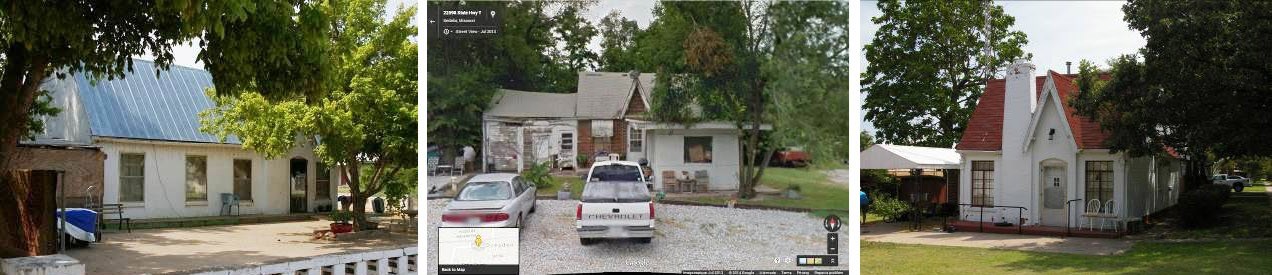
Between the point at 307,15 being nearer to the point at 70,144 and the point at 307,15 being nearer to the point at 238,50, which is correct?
the point at 238,50

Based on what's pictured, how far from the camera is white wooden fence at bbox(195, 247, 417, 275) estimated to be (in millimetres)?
6784

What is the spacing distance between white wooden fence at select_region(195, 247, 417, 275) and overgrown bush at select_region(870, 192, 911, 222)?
10.00 m

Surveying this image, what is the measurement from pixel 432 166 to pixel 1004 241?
1066cm

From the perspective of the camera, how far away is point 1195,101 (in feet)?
40.8

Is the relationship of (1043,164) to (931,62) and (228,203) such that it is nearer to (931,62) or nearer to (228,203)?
(931,62)

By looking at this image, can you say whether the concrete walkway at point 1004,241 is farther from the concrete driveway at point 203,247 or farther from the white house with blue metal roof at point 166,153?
the white house with blue metal roof at point 166,153

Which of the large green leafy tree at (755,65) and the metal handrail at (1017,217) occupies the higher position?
the large green leafy tree at (755,65)

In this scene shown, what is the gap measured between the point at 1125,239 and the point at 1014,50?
815cm

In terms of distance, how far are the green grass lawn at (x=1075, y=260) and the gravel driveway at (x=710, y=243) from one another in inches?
201

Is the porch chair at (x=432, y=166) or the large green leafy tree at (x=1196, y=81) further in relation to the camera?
the large green leafy tree at (x=1196, y=81)

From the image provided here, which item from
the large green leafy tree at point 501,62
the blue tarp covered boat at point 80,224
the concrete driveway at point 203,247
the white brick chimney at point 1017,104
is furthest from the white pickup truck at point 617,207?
the white brick chimney at point 1017,104

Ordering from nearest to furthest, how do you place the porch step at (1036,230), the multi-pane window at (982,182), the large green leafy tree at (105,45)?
the large green leafy tree at (105,45) → the porch step at (1036,230) → the multi-pane window at (982,182)

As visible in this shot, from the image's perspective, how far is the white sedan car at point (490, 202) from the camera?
224 inches

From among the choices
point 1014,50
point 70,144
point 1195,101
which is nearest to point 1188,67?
point 1195,101
